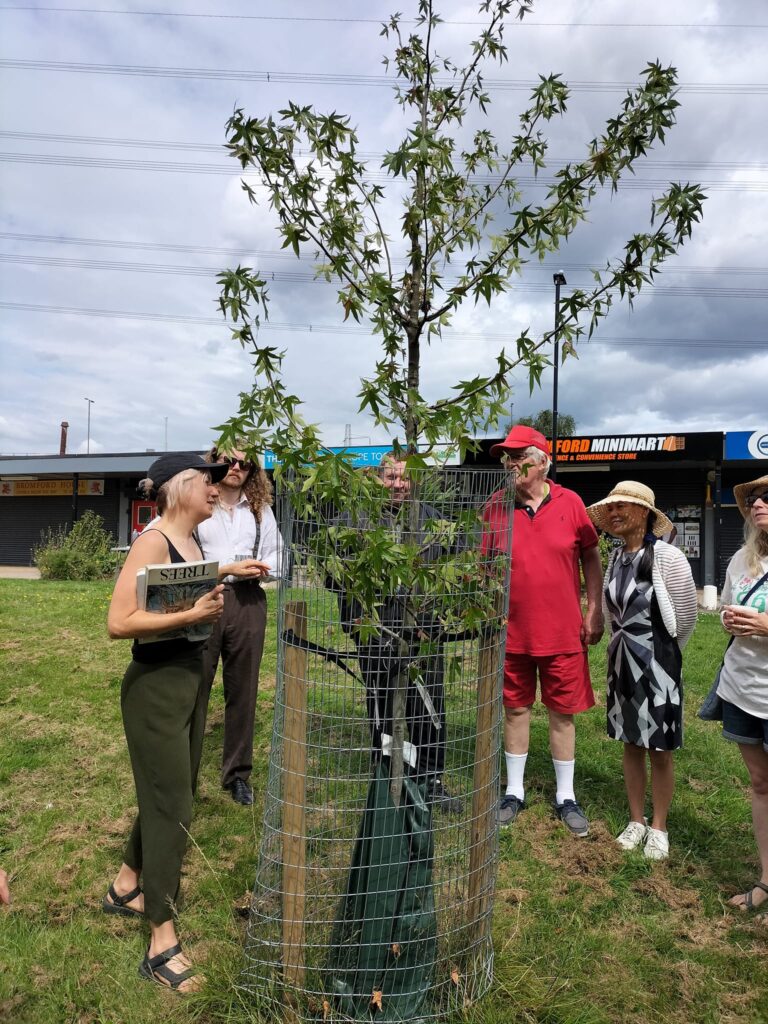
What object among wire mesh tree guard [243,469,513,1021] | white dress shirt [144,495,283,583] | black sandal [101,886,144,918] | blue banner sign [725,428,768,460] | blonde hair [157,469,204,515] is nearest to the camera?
wire mesh tree guard [243,469,513,1021]

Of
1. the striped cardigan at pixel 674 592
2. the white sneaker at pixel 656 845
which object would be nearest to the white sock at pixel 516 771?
the white sneaker at pixel 656 845

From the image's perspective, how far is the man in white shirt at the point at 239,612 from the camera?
4.03 meters

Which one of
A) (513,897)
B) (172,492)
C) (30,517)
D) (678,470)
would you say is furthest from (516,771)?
(30,517)

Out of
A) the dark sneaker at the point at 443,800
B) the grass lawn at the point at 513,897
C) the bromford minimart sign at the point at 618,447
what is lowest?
the grass lawn at the point at 513,897

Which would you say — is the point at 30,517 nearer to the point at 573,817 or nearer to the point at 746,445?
the point at 746,445

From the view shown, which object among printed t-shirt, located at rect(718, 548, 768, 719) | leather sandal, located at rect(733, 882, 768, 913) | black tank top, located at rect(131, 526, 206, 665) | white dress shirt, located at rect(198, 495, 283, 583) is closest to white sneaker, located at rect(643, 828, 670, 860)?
leather sandal, located at rect(733, 882, 768, 913)

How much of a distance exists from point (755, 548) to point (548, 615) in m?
1.10

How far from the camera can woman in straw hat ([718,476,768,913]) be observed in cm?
302

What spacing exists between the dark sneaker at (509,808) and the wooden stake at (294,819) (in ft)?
6.18

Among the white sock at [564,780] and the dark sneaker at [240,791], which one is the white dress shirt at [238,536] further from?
the white sock at [564,780]

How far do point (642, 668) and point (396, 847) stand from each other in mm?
1798

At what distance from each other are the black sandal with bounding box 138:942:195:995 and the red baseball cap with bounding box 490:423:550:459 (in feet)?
8.98

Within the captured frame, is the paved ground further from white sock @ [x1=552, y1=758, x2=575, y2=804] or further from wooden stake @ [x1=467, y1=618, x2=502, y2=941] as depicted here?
wooden stake @ [x1=467, y1=618, x2=502, y2=941]

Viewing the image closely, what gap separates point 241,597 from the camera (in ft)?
13.4
